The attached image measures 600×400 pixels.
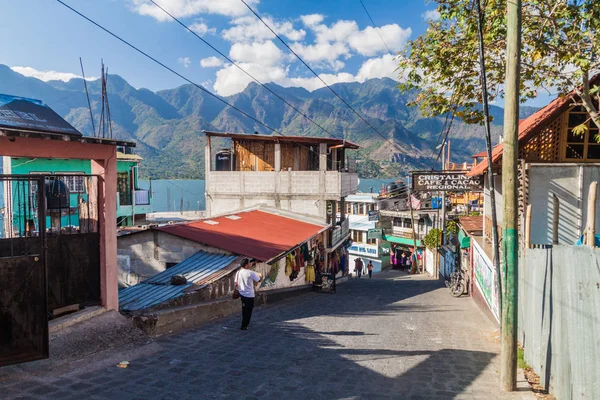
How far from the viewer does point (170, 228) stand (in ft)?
51.2

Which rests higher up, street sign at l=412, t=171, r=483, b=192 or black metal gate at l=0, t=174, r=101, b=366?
street sign at l=412, t=171, r=483, b=192

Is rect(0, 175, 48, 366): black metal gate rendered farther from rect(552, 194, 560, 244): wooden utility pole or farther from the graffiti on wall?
rect(552, 194, 560, 244): wooden utility pole

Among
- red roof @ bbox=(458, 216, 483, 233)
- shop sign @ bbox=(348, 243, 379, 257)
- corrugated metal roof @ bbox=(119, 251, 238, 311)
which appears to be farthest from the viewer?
shop sign @ bbox=(348, 243, 379, 257)

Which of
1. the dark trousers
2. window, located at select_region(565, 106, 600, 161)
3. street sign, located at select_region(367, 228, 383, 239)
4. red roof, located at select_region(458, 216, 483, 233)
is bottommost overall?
street sign, located at select_region(367, 228, 383, 239)

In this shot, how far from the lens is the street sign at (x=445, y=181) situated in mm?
14891

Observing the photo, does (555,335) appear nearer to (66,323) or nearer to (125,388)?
(125,388)

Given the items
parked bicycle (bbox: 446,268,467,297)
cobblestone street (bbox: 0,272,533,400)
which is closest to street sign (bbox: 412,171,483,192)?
parked bicycle (bbox: 446,268,467,297)

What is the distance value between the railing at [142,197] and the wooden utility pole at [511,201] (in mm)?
33565

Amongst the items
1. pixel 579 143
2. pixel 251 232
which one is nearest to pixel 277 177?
pixel 251 232

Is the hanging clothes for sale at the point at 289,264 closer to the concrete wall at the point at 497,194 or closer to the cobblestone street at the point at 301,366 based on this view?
the cobblestone street at the point at 301,366

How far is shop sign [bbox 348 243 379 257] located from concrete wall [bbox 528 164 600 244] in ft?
125

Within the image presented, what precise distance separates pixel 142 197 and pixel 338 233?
18.4m

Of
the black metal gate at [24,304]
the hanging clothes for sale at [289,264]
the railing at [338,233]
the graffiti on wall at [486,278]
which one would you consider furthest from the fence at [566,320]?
the railing at [338,233]

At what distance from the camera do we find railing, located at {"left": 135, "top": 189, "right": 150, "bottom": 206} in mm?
35469
